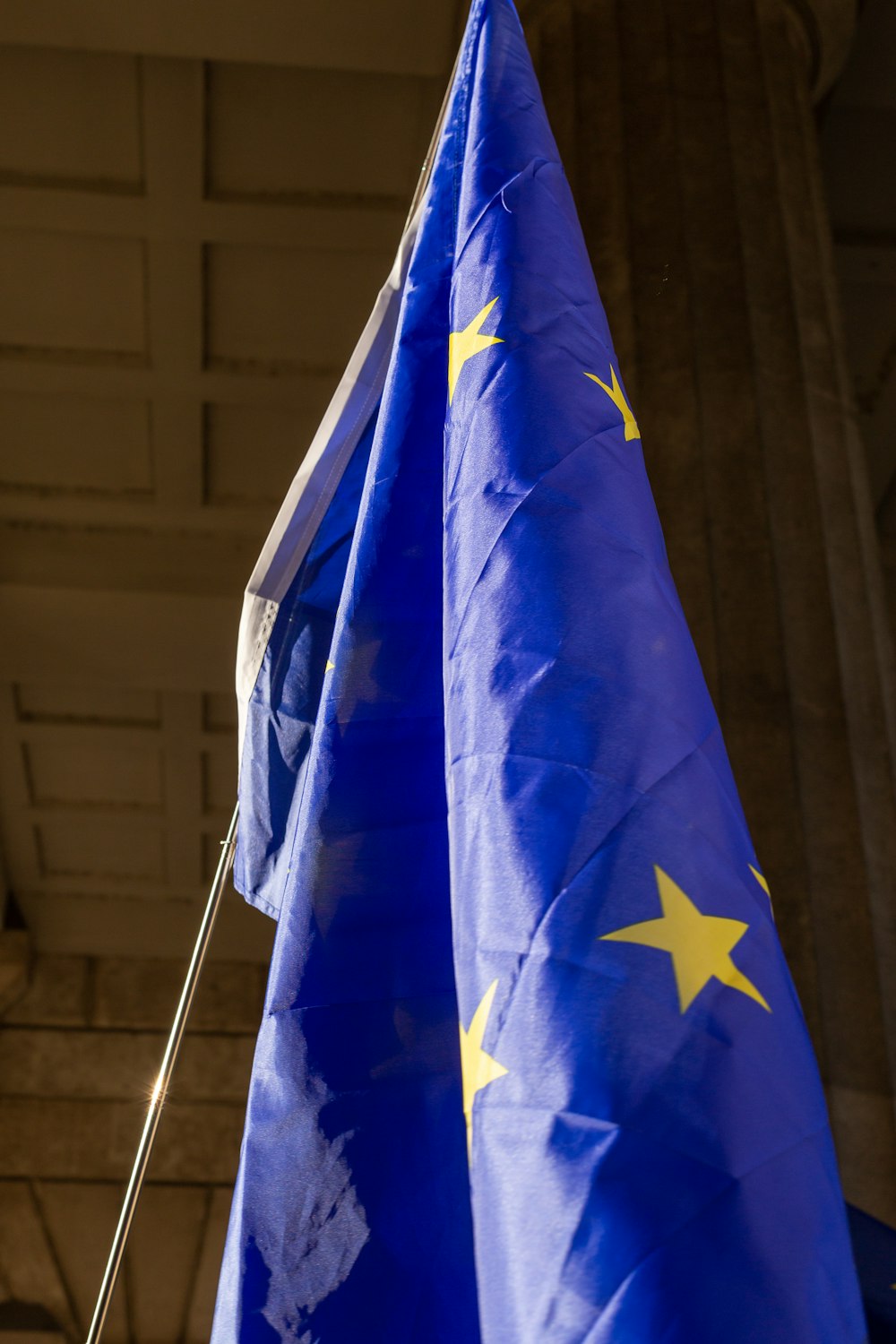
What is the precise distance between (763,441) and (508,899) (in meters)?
2.08

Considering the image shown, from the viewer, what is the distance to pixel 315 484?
1758 mm

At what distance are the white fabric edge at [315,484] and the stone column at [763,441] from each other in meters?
0.98

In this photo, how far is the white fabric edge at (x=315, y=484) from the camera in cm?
171

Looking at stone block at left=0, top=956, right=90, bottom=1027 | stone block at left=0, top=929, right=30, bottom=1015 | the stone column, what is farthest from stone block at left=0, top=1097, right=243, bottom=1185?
the stone column

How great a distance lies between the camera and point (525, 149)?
5.45 feet

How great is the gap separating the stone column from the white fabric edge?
0.98 metres

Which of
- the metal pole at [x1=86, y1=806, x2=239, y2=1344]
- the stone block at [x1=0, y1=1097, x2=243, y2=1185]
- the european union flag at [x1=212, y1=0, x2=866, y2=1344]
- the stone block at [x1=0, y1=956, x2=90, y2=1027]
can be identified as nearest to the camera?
the european union flag at [x1=212, y1=0, x2=866, y2=1344]

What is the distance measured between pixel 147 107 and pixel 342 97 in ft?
2.87

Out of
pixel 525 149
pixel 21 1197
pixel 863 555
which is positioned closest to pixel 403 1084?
pixel 525 149

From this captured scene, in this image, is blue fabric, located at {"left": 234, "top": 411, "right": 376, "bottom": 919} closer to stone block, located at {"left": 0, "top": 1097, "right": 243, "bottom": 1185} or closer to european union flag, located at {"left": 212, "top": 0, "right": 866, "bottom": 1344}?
european union flag, located at {"left": 212, "top": 0, "right": 866, "bottom": 1344}

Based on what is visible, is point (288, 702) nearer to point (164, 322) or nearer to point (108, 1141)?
point (164, 322)

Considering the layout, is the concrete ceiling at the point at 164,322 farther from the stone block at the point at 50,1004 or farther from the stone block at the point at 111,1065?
the stone block at the point at 111,1065

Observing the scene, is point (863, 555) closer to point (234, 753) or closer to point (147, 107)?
point (147, 107)

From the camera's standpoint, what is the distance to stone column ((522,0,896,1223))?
227cm
